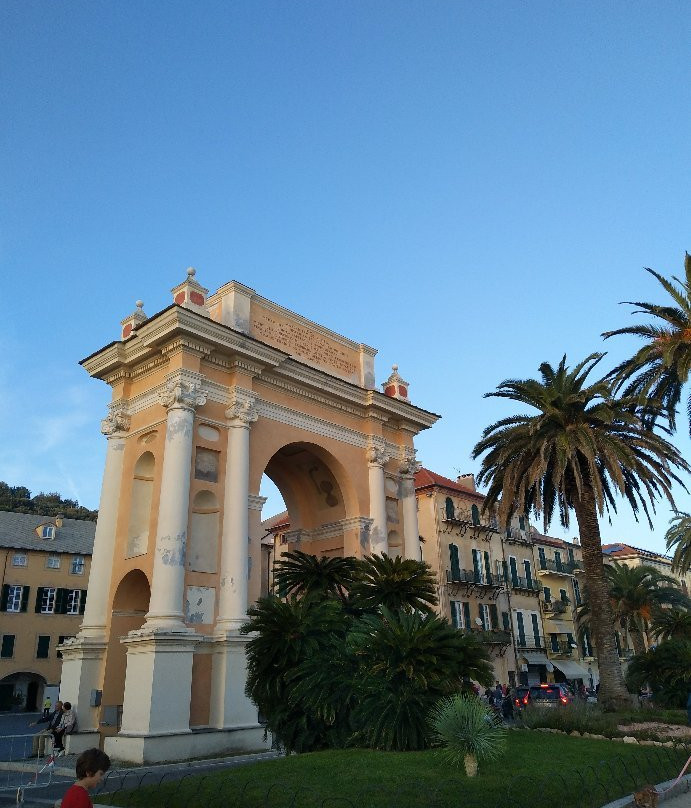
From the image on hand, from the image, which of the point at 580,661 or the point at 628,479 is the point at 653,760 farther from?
the point at 580,661

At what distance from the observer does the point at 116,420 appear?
21.0 m

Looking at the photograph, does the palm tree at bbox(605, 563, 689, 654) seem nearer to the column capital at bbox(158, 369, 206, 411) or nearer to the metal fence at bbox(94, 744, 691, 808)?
the column capital at bbox(158, 369, 206, 411)

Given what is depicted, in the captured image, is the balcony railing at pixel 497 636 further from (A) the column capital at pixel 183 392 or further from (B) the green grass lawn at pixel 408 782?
(B) the green grass lawn at pixel 408 782

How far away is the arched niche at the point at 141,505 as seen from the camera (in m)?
19.8

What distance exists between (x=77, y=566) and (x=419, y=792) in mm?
43833

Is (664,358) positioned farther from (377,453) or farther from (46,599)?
(46,599)

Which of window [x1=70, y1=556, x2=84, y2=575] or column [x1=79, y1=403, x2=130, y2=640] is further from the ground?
window [x1=70, y1=556, x2=84, y2=575]

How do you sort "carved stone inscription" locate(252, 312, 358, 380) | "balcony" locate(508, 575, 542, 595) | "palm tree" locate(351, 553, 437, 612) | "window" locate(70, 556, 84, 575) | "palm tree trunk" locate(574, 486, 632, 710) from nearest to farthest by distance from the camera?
1. "palm tree" locate(351, 553, 437, 612)
2. "palm tree trunk" locate(574, 486, 632, 710)
3. "carved stone inscription" locate(252, 312, 358, 380)
4. "window" locate(70, 556, 84, 575)
5. "balcony" locate(508, 575, 542, 595)

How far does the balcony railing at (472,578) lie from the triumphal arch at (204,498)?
58.5 ft

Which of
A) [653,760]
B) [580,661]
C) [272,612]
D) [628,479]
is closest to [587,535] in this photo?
[628,479]

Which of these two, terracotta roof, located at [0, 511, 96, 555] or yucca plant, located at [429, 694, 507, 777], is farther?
terracotta roof, located at [0, 511, 96, 555]

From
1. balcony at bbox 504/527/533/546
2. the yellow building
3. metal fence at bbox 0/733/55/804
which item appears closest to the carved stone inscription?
metal fence at bbox 0/733/55/804

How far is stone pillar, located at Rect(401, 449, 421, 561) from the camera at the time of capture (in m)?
25.4

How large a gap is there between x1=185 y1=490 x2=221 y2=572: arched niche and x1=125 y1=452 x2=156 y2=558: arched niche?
1.50 metres
